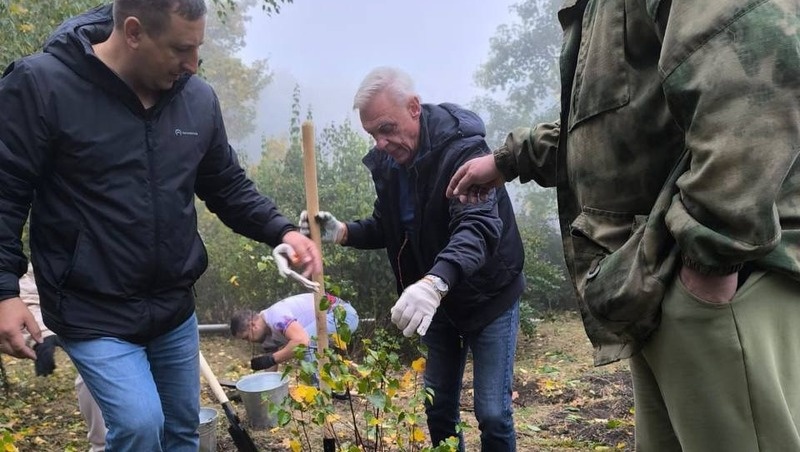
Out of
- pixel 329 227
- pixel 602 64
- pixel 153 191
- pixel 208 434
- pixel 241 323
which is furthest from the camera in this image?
pixel 241 323

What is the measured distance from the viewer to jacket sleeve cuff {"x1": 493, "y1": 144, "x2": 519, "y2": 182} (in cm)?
186

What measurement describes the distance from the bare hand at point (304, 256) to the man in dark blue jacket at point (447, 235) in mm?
383

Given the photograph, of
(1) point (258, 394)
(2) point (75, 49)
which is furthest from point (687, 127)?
(1) point (258, 394)

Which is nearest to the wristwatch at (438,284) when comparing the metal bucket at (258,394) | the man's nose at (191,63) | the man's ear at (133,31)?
the man's nose at (191,63)

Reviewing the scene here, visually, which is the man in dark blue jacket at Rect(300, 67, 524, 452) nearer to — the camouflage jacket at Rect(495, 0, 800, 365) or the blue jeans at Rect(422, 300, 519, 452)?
the blue jeans at Rect(422, 300, 519, 452)

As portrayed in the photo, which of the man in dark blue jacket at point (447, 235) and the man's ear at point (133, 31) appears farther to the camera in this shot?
the man in dark blue jacket at point (447, 235)

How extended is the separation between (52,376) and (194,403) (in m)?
3.74

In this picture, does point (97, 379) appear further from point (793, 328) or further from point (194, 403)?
point (793, 328)

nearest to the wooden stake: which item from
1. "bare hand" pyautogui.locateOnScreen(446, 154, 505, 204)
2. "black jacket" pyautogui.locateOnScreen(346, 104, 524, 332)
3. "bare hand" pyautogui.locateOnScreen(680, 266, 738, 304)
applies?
"black jacket" pyautogui.locateOnScreen(346, 104, 524, 332)

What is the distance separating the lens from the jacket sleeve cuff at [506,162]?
1.86 metres

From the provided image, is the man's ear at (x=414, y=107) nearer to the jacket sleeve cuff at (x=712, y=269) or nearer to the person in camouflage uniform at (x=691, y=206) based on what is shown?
the person in camouflage uniform at (x=691, y=206)

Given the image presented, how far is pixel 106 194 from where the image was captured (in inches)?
79.7

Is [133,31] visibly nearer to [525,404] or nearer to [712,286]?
[712,286]

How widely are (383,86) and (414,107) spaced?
0.53 ft
